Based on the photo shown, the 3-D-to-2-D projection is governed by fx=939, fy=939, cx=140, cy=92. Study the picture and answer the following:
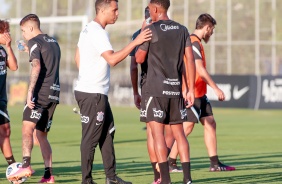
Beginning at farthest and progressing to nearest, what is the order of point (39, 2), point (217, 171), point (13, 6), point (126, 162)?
point (13, 6)
point (39, 2)
point (126, 162)
point (217, 171)

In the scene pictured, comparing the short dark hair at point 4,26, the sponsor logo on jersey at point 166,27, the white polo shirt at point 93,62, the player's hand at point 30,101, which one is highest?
the short dark hair at point 4,26

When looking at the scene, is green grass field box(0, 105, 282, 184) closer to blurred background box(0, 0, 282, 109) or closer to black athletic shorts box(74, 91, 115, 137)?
black athletic shorts box(74, 91, 115, 137)

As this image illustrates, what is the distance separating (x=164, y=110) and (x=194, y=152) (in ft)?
22.7

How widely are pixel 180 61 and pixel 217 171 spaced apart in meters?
3.36

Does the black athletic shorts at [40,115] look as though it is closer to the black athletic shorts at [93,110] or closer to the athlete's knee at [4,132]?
the athlete's knee at [4,132]

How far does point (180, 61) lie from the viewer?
436 inches

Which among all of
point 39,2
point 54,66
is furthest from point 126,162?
point 39,2

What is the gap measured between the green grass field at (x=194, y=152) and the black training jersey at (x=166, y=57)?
1737mm

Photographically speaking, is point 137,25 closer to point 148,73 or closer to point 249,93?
point 249,93

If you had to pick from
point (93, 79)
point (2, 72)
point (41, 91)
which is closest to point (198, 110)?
point (41, 91)

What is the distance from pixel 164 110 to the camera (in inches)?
435

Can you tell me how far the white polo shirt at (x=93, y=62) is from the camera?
11.0 m

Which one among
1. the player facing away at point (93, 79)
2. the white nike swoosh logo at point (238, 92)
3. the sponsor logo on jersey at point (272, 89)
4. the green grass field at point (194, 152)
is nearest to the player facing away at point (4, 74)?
the green grass field at point (194, 152)

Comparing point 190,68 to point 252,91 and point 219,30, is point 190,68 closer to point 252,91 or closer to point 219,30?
point 252,91
